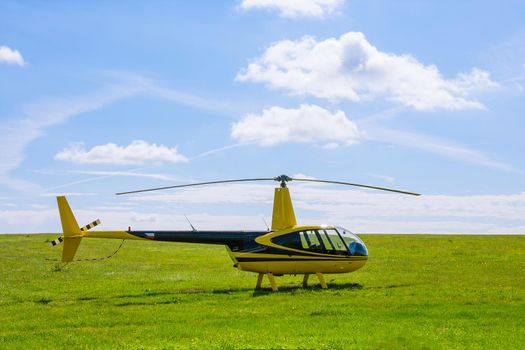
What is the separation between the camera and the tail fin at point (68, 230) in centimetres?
2508

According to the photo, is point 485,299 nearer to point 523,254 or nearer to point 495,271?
point 495,271

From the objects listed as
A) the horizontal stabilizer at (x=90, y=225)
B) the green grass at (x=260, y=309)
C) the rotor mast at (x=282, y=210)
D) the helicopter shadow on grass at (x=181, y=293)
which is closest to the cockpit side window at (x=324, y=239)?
the rotor mast at (x=282, y=210)

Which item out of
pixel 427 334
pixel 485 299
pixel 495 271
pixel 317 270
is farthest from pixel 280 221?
pixel 495 271

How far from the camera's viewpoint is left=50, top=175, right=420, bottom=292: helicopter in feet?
83.0

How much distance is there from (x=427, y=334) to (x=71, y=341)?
997cm

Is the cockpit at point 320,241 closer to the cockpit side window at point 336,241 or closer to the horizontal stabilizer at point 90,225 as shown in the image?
the cockpit side window at point 336,241

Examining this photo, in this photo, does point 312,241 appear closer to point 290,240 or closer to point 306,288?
point 290,240

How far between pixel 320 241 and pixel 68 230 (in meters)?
11.1

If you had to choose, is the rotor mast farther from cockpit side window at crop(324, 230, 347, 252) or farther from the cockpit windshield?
the cockpit windshield

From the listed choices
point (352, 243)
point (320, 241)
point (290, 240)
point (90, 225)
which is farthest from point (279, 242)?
point (90, 225)

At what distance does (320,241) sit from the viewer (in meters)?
25.5

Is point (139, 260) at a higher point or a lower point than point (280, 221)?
lower

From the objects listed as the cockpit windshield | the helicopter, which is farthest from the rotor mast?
the cockpit windshield

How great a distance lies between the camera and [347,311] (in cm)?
1958
